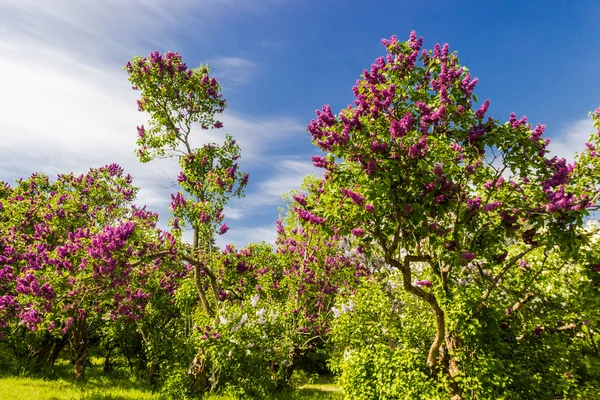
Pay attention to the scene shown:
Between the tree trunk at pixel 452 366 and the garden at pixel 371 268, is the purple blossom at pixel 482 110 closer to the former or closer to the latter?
the garden at pixel 371 268

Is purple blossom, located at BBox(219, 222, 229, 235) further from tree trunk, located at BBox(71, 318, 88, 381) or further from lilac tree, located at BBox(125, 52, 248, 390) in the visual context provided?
tree trunk, located at BBox(71, 318, 88, 381)

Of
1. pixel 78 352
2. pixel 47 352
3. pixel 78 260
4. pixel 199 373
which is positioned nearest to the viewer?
pixel 78 260

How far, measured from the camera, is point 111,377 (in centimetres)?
1647

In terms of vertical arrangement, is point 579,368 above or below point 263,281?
below

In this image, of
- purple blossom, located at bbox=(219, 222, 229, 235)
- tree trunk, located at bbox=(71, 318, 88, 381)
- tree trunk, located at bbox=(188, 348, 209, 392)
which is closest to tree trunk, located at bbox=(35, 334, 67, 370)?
tree trunk, located at bbox=(71, 318, 88, 381)

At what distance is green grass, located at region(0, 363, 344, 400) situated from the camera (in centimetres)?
1147

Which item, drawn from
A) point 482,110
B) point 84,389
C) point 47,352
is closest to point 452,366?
point 482,110

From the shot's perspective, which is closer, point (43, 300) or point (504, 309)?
point (504, 309)

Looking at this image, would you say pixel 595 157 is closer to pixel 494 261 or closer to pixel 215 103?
pixel 494 261

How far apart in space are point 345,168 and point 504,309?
5.78m

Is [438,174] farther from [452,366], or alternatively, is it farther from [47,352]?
[47,352]

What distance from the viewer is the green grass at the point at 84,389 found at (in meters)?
11.5

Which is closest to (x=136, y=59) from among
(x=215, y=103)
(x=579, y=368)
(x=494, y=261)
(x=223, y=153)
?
(x=215, y=103)

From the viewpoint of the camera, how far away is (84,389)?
42.7ft
